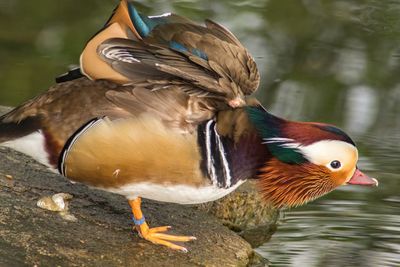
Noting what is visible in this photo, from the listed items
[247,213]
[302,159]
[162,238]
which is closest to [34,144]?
[162,238]

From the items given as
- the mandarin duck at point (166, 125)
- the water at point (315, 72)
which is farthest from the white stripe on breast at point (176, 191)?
the water at point (315, 72)

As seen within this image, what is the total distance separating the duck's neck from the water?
0.90 metres

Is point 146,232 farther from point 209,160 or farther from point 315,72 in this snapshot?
point 315,72

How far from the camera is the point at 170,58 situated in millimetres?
4180

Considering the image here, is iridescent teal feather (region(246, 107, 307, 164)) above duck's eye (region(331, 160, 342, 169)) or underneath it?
above

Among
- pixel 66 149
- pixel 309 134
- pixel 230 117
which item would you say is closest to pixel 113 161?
pixel 66 149

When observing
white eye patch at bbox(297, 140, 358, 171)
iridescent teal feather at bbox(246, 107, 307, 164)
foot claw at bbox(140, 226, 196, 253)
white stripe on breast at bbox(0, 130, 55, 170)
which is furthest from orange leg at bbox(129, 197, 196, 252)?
white eye patch at bbox(297, 140, 358, 171)

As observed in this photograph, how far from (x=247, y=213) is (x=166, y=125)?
1.42 m

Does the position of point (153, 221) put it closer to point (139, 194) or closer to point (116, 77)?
point (139, 194)

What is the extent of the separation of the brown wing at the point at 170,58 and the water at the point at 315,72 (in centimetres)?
120

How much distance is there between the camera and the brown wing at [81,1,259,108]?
4188 mm

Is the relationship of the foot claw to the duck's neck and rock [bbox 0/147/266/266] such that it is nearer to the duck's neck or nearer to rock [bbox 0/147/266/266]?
rock [bbox 0/147/266/266]

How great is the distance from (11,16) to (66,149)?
4.41 m

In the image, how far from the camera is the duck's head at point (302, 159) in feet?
14.5
